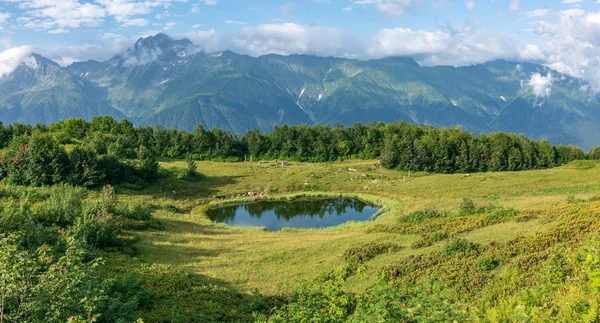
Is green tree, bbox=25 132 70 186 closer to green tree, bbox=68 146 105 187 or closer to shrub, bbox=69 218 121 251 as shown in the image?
green tree, bbox=68 146 105 187

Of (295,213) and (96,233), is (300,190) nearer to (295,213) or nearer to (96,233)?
(295,213)

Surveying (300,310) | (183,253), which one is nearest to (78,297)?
(300,310)

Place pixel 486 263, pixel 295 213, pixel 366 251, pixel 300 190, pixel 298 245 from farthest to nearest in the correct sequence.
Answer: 1. pixel 300 190
2. pixel 295 213
3. pixel 298 245
4. pixel 366 251
5. pixel 486 263

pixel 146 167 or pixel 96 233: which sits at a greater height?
pixel 96 233

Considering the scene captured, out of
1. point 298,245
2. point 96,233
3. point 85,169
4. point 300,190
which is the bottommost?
point 300,190

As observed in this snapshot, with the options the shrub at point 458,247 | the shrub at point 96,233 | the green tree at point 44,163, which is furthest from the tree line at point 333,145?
the shrub at point 458,247

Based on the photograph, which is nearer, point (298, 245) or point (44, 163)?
point (298, 245)

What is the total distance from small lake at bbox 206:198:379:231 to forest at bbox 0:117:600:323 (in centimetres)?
397

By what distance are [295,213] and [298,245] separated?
25546 mm

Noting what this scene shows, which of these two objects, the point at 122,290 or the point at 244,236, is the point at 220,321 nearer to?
the point at 122,290

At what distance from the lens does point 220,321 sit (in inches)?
567

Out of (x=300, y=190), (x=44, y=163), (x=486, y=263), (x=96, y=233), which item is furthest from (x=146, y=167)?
(x=486, y=263)

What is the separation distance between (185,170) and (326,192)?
79.0ft

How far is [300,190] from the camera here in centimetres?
6588
